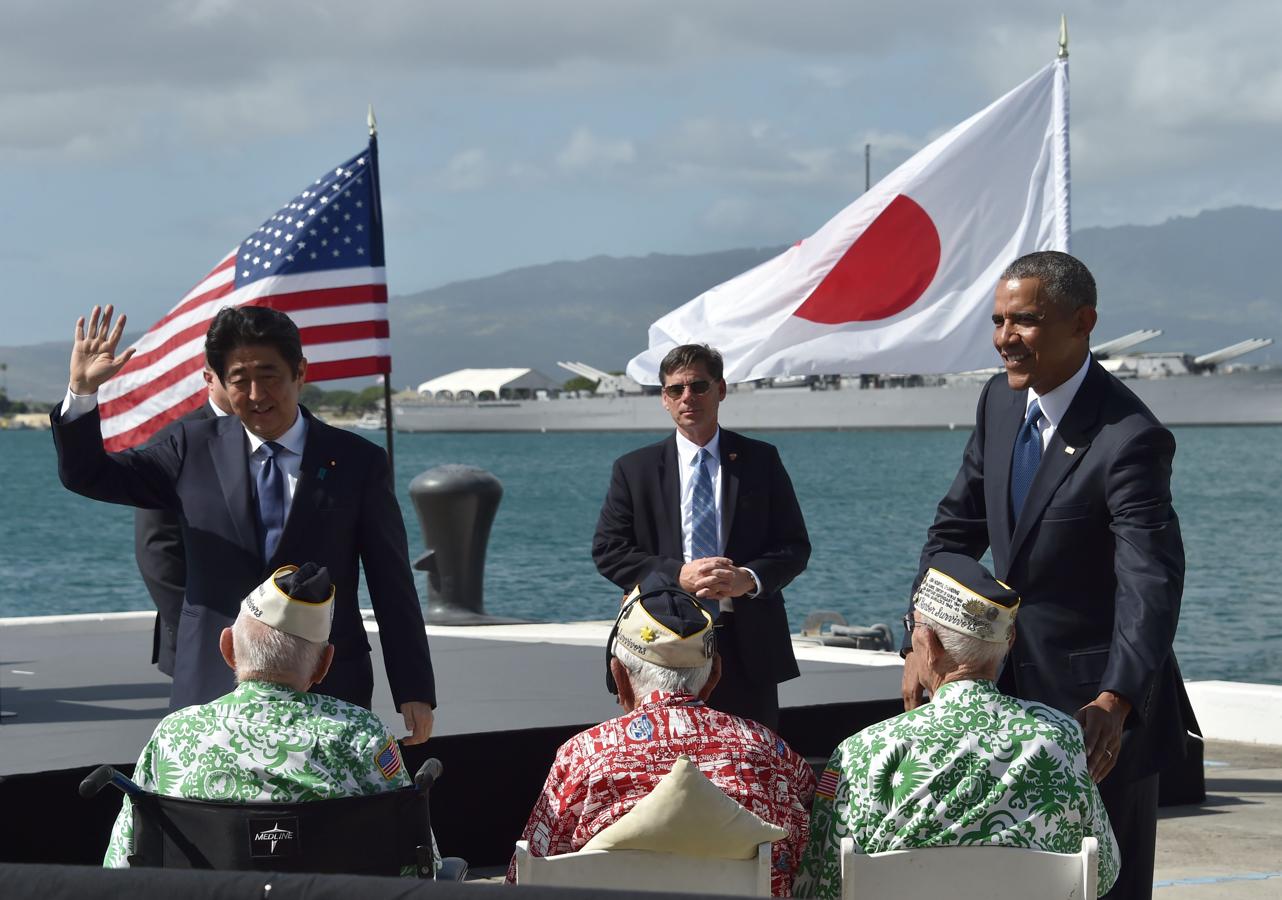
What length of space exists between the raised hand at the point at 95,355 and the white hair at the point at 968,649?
1.95m

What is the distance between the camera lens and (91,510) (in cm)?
7419

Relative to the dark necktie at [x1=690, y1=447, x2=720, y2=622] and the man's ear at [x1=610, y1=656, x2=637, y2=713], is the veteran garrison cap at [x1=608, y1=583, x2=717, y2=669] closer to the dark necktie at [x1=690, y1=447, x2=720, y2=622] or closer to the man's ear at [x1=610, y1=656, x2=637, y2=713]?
the man's ear at [x1=610, y1=656, x2=637, y2=713]

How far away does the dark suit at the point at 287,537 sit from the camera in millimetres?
3809

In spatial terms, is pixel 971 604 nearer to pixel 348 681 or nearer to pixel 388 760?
pixel 388 760

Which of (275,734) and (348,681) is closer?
(275,734)

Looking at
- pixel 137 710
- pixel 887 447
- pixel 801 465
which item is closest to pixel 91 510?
pixel 801 465

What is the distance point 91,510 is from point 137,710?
7183 centimetres

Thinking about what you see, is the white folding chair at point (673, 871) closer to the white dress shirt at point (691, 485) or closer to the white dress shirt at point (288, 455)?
the white dress shirt at point (288, 455)

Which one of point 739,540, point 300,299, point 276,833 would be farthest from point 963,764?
point 300,299

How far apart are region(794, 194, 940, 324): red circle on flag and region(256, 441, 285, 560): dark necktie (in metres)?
3.78

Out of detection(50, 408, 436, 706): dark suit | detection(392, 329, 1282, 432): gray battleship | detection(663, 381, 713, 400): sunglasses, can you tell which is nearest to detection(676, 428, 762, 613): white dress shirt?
detection(663, 381, 713, 400): sunglasses

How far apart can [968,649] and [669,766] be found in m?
0.60

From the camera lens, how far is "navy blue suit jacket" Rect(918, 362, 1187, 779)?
11.1 feet

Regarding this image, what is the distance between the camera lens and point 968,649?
304cm
